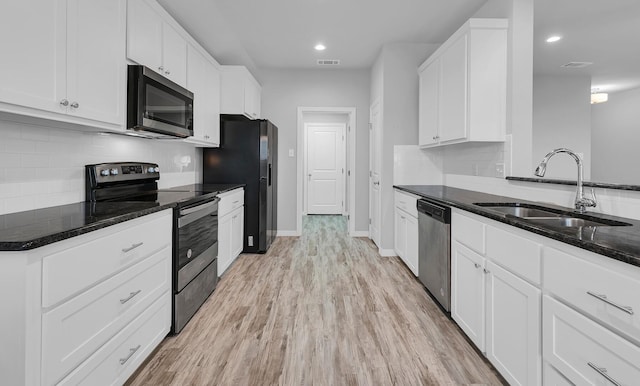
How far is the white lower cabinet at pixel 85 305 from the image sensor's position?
1.03m

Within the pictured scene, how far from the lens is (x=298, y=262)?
389 centimetres

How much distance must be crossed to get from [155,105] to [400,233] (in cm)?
278

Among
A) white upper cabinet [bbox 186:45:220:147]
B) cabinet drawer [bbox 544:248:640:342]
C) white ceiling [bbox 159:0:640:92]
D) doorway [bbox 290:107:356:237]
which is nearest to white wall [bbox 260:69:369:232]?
white ceiling [bbox 159:0:640:92]

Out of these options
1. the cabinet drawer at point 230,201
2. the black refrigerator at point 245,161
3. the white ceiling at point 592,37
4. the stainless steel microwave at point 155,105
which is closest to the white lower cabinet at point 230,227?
the cabinet drawer at point 230,201

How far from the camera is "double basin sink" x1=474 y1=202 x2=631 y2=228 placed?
5.10 ft

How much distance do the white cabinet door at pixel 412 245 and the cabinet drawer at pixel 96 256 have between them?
2.27 m

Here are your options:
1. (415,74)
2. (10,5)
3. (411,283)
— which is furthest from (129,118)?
(415,74)

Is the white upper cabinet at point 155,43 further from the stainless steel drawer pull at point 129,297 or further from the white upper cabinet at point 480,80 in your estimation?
the white upper cabinet at point 480,80

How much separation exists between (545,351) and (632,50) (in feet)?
16.4

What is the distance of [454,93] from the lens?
2.95 m

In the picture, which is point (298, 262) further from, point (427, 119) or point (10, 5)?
point (10, 5)

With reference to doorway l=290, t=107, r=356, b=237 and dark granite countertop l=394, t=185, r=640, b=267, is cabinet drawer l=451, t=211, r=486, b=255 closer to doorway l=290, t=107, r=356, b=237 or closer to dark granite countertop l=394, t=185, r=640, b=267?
dark granite countertop l=394, t=185, r=640, b=267

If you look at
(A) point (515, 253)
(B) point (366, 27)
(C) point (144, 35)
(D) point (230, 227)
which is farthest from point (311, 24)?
(A) point (515, 253)

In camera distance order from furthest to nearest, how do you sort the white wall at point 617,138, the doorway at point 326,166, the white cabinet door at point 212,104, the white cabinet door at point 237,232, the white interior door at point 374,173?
the doorway at point 326,166, the white wall at point 617,138, the white interior door at point 374,173, the white cabinet door at point 237,232, the white cabinet door at point 212,104
